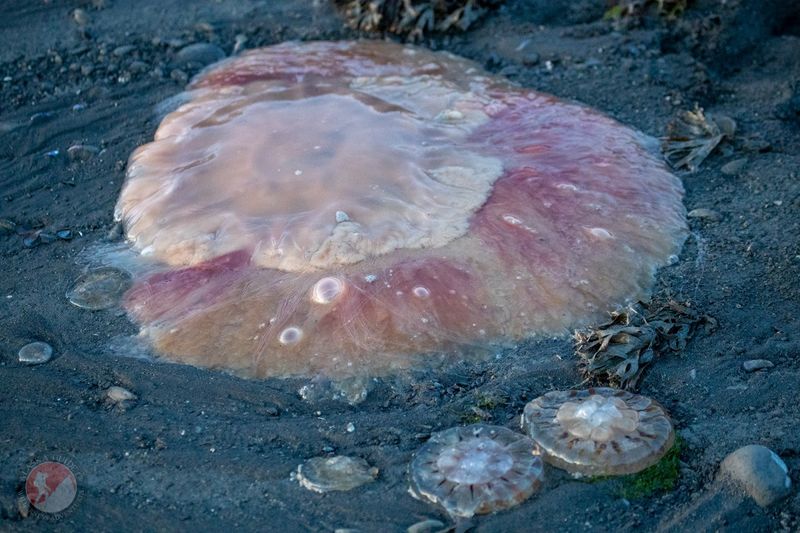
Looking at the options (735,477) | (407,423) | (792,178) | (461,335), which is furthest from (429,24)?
(735,477)

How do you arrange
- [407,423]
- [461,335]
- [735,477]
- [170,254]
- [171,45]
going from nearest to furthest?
[735,477] < [407,423] < [461,335] < [170,254] < [171,45]

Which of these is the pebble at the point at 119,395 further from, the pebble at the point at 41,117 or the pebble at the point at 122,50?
the pebble at the point at 122,50

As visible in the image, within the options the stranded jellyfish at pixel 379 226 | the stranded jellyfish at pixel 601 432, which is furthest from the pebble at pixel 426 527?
the stranded jellyfish at pixel 379 226

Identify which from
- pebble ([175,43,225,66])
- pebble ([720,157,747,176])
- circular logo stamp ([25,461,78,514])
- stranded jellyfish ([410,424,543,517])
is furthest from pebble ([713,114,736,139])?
circular logo stamp ([25,461,78,514])

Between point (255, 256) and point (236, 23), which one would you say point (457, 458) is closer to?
point (255, 256)

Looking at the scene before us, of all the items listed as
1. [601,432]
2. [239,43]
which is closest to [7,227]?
[239,43]

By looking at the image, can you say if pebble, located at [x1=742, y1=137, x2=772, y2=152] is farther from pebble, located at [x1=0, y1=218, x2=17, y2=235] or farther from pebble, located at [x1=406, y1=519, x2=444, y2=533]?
pebble, located at [x1=0, y1=218, x2=17, y2=235]
